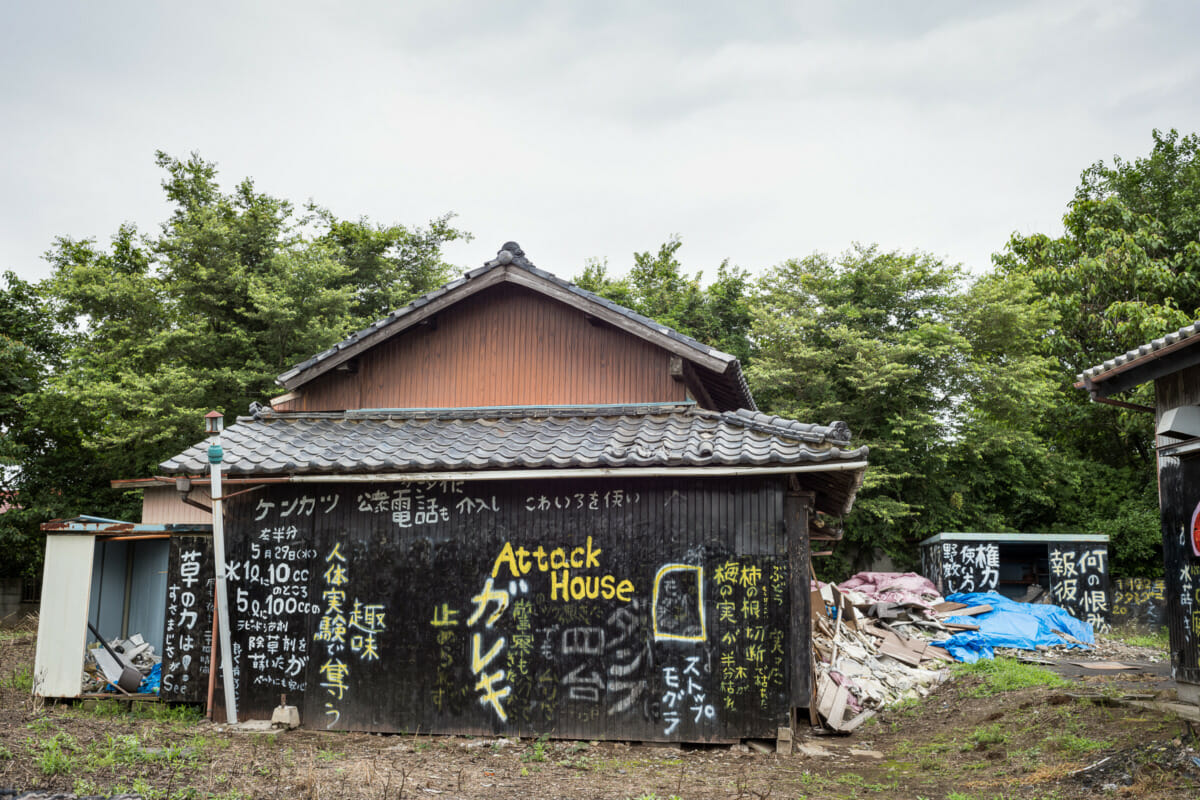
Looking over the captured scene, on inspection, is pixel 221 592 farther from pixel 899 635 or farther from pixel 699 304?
pixel 699 304

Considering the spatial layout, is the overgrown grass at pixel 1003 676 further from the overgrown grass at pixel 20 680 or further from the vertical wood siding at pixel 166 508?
the vertical wood siding at pixel 166 508

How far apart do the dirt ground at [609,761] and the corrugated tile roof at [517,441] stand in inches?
123

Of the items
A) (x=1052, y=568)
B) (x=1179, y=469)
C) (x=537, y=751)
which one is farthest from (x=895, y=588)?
(x=537, y=751)

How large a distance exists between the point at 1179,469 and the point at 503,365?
8479mm

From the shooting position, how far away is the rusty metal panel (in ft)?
31.7

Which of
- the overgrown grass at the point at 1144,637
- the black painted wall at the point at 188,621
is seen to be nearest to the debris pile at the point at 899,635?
the overgrown grass at the point at 1144,637

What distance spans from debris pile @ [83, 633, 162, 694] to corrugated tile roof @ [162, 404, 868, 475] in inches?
133

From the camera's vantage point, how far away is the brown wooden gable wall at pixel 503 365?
1169 cm

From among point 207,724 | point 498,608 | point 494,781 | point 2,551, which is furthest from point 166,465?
point 2,551

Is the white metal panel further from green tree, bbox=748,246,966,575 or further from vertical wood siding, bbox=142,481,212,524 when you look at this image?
green tree, bbox=748,246,966,575

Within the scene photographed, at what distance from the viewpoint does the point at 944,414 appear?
88.3 ft

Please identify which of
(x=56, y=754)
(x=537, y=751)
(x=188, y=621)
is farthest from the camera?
(x=188, y=621)

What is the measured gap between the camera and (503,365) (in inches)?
475

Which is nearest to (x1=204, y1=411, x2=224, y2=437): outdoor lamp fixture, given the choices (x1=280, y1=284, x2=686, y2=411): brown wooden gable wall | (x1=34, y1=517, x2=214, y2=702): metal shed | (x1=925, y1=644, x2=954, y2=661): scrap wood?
(x1=34, y1=517, x2=214, y2=702): metal shed
